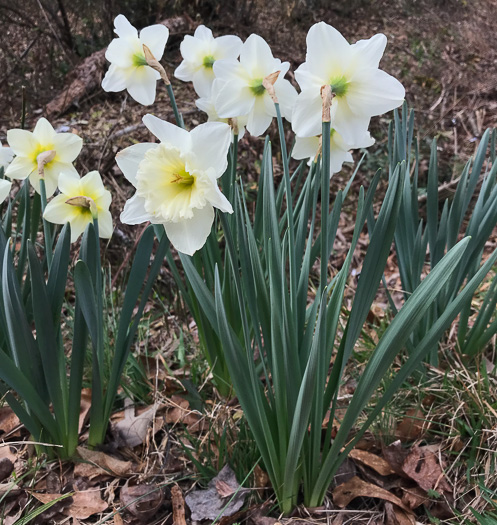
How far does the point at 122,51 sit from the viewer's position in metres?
1.42

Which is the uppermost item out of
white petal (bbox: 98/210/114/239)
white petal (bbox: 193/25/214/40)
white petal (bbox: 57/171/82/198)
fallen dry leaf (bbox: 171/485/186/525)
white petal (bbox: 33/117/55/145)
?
white petal (bbox: 193/25/214/40)

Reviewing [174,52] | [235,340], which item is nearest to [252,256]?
[235,340]

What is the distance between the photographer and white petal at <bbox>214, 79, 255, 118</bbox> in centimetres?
126

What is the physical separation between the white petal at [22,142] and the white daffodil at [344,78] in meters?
0.86

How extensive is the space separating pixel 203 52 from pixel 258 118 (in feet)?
1.26

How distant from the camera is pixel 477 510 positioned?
1303 mm

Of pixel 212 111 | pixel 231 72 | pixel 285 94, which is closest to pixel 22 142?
pixel 212 111

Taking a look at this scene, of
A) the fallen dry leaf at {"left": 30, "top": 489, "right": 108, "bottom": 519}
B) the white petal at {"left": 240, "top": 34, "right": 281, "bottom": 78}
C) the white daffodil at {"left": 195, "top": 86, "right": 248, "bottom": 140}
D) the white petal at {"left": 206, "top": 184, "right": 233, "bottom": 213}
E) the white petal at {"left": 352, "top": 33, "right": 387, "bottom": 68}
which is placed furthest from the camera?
the white daffodil at {"left": 195, "top": 86, "right": 248, "bottom": 140}

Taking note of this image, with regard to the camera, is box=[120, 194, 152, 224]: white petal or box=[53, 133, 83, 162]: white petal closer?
box=[120, 194, 152, 224]: white petal

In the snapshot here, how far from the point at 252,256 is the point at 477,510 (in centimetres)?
87

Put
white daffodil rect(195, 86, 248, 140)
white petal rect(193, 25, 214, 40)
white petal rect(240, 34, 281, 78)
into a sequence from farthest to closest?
white petal rect(193, 25, 214, 40), white daffodil rect(195, 86, 248, 140), white petal rect(240, 34, 281, 78)

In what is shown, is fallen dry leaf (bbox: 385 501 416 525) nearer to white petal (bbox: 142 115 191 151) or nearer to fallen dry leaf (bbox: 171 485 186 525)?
fallen dry leaf (bbox: 171 485 186 525)

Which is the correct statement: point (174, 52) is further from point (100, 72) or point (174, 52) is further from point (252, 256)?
point (252, 256)

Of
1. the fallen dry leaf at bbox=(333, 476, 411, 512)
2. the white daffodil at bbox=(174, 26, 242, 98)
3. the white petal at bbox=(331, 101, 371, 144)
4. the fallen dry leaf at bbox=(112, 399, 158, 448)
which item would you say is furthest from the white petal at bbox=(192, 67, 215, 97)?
the fallen dry leaf at bbox=(333, 476, 411, 512)
